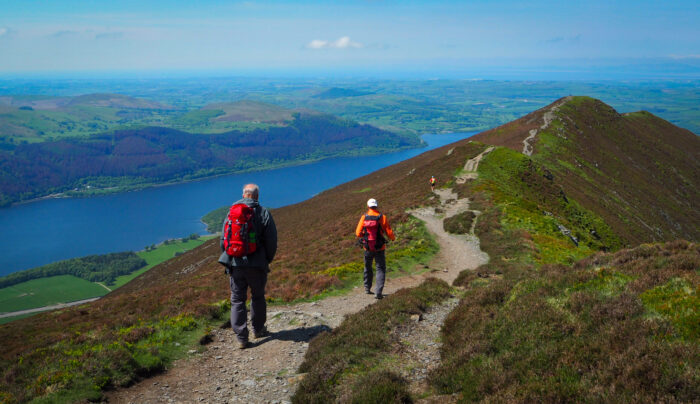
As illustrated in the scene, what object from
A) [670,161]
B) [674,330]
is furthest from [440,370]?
[670,161]

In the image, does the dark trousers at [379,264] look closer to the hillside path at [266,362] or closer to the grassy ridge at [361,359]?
the hillside path at [266,362]

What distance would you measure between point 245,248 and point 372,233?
488cm

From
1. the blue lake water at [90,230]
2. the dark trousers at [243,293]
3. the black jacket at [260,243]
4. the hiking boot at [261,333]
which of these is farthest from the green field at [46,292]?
the black jacket at [260,243]

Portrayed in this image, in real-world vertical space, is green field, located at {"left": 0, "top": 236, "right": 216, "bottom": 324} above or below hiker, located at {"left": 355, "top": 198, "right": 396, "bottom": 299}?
below

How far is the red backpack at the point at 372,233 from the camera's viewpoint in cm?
1273

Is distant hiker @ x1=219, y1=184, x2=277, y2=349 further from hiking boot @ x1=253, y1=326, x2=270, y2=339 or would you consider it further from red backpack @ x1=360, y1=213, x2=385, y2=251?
red backpack @ x1=360, y1=213, x2=385, y2=251

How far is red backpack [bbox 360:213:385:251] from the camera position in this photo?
41.8ft

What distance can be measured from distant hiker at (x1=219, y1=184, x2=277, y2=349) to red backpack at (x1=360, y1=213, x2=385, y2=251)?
4129 mm

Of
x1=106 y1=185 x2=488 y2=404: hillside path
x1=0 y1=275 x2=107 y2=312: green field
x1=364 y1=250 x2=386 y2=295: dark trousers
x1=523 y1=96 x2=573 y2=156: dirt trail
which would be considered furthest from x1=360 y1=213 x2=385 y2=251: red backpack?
x1=0 y1=275 x2=107 y2=312: green field

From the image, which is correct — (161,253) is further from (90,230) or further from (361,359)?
(361,359)

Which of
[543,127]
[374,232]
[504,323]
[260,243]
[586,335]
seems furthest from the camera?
[543,127]

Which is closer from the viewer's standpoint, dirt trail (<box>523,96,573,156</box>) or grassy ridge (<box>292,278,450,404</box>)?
grassy ridge (<box>292,278,450,404</box>)

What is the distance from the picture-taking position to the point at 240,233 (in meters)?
9.09

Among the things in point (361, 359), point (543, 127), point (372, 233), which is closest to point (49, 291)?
point (372, 233)
